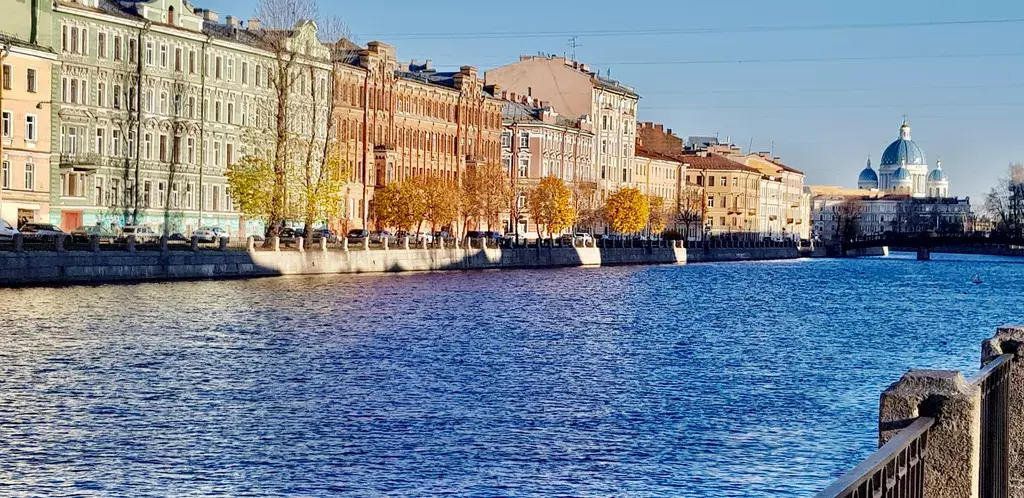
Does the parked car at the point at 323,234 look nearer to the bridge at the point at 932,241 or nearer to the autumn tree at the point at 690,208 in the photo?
the bridge at the point at 932,241

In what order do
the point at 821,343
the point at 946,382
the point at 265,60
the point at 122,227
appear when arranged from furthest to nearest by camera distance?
the point at 265,60 → the point at 122,227 → the point at 821,343 → the point at 946,382

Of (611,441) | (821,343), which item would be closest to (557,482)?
(611,441)

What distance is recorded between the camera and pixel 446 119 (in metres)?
116

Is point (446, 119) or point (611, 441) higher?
point (446, 119)

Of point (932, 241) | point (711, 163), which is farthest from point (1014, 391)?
point (711, 163)

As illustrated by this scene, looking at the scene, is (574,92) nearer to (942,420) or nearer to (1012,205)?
(1012,205)

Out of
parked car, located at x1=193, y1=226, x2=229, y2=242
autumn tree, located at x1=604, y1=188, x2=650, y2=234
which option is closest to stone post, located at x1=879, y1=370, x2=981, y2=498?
parked car, located at x1=193, y1=226, x2=229, y2=242

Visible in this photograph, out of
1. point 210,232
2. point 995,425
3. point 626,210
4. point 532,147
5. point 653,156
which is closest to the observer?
point 995,425

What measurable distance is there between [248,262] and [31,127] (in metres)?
13.7

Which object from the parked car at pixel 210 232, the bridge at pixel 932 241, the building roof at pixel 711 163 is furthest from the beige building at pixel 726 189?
the parked car at pixel 210 232

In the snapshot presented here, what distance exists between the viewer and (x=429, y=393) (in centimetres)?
2659

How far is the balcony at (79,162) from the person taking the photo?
242 feet

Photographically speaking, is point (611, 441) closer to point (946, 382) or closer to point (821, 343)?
point (946, 382)

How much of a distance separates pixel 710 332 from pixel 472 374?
15.9m
